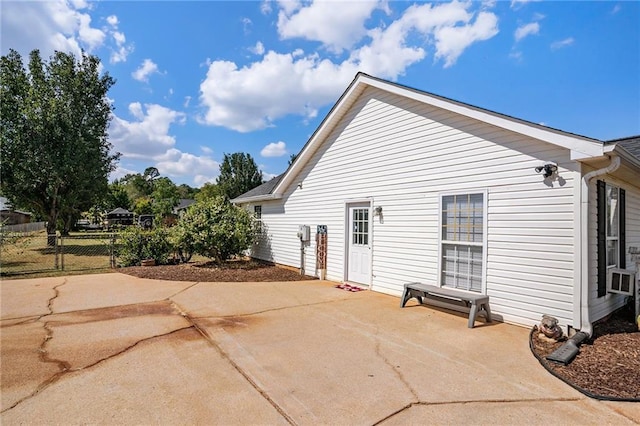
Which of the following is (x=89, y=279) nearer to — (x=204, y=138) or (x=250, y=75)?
(x=250, y=75)

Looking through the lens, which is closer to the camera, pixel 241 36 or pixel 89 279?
pixel 89 279

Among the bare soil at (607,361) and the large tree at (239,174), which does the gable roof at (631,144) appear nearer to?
the bare soil at (607,361)

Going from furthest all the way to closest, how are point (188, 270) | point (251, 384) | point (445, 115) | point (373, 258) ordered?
point (188, 270) → point (373, 258) → point (445, 115) → point (251, 384)

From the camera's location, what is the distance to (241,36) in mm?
10406

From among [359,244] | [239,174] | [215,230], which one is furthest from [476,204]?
[239,174]

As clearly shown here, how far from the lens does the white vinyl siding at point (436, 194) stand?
487 cm

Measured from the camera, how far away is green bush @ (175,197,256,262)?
10648 millimetres

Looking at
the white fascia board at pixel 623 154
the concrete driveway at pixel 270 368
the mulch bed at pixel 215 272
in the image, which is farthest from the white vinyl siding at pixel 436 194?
the mulch bed at pixel 215 272

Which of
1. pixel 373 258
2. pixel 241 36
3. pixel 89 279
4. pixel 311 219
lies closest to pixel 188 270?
pixel 89 279

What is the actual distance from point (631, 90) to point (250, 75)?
12086mm

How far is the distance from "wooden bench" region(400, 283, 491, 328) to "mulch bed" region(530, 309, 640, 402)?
2.52 feet

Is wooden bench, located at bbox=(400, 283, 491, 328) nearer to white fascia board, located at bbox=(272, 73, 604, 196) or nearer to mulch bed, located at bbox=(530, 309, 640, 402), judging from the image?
mulch bed, located at bbox=(530, 309, 640, 402)

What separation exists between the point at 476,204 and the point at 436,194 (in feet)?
2.63

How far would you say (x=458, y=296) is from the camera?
5340mm
